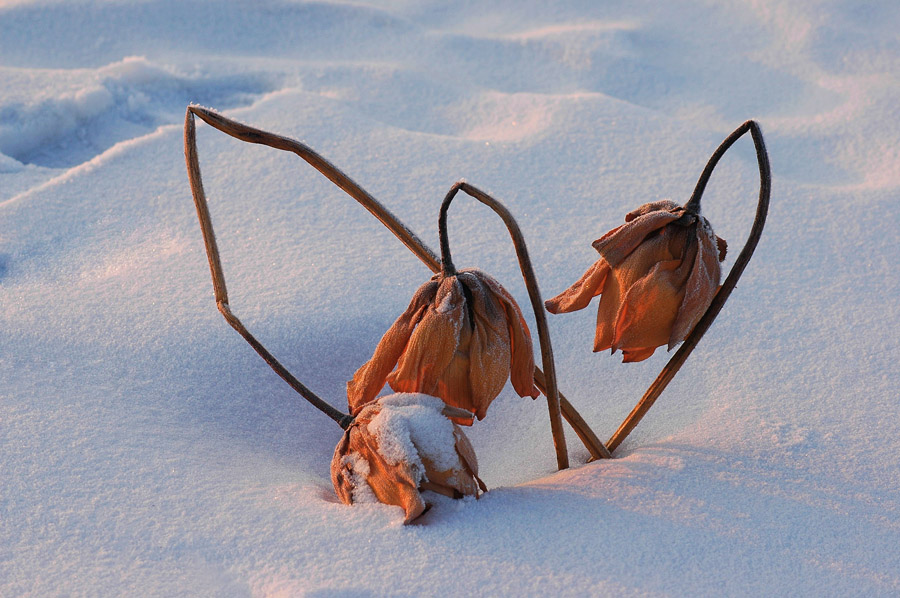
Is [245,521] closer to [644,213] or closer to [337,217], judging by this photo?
[644,213]

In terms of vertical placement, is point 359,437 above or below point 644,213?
below

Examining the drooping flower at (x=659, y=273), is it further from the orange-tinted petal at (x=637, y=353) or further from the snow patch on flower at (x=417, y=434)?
the snow patch on flower at (x=417, y=434)

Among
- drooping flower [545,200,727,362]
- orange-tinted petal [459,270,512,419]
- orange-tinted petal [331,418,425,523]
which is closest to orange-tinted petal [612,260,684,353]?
drooping flower [545,200,727,362]

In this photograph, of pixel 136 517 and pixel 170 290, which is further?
pixel 170 290

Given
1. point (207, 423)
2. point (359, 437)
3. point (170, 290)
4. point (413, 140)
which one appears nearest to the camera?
point (359, 437)

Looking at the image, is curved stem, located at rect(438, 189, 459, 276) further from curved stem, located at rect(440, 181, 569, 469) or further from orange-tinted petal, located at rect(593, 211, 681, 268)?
orange-tinted petal, located at rect(593, 211, 681, 268)

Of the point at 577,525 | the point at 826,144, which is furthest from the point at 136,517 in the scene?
the point at 826,144

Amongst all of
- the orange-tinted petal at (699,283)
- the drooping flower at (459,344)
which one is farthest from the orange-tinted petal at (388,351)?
the orange-tinted petal at (699,283)
